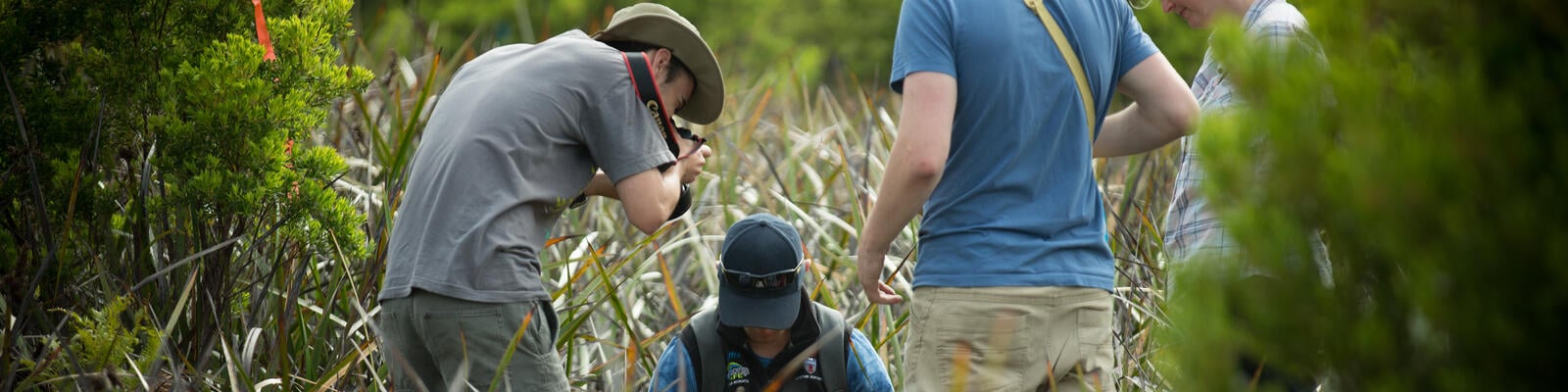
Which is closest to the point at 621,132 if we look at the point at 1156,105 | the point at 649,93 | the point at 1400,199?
the point at 649,93

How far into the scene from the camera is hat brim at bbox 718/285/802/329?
109 inches

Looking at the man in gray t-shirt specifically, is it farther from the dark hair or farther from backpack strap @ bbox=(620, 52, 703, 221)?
the dark hair

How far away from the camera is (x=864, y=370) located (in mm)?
2797

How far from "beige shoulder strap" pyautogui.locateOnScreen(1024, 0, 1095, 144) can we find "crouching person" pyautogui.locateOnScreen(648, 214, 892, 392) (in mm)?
749

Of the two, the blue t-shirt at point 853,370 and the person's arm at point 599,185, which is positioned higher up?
the person's arm at point 599,185

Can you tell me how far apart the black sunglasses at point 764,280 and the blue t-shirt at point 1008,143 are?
0.44 meters

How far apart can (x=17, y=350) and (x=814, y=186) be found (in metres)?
3.12

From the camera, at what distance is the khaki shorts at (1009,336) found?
2.36 meters

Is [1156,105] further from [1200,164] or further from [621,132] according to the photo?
[621,132]

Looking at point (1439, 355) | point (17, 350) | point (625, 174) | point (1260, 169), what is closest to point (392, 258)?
point (625, 174)

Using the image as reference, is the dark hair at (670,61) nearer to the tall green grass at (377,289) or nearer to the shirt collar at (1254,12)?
the tall green grass at (377,289)

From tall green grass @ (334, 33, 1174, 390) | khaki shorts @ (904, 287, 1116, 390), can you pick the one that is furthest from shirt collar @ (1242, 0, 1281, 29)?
tall green grass @ (334, 33, 1174, 390)

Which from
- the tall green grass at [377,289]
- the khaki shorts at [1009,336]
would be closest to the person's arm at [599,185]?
the tall green grass at [377,289]

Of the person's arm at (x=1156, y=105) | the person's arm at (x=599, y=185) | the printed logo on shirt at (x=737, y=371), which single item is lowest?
the printed logo on shirt at (x=737, y=371)
